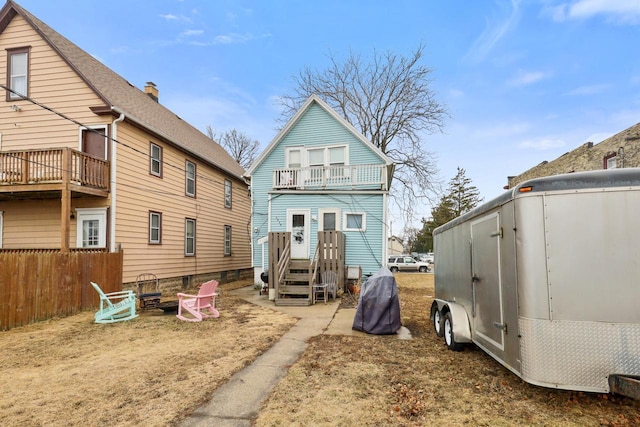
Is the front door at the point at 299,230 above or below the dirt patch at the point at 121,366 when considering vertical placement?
above

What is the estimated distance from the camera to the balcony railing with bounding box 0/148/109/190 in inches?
423

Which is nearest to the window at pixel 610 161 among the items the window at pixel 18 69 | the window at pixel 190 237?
the window at pixel 190 237

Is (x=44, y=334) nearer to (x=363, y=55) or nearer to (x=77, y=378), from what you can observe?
(x=77, y=378)

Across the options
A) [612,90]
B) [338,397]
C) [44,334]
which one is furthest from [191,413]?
[612,90]

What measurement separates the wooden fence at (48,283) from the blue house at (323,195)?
254 inches

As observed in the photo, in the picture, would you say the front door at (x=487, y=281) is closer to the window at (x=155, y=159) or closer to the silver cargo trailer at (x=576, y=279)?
the silver cargo trailer at (x=576, y=279)

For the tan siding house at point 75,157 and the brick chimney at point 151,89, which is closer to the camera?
the tan siding house at point 75,157

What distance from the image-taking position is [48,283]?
890 cm

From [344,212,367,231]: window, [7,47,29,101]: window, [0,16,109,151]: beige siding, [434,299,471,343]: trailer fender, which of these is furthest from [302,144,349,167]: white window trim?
[434,299,471,343]: trailer fender

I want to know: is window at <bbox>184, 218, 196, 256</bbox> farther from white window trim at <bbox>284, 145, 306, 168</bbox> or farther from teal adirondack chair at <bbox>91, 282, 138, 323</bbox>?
teal adirondack chair at <bbox>91, 282, 138, 323</bbox>

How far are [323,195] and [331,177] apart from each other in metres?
0.99

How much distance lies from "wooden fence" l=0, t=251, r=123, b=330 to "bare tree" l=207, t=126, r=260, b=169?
31.4m

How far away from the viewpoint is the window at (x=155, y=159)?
14.0m

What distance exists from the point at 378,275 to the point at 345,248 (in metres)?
7.26
